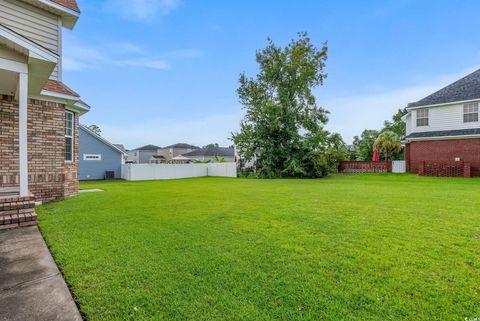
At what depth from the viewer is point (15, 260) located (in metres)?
3.43

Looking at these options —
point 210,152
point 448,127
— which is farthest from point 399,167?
point 210,152

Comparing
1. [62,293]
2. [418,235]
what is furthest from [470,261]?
[62,293]

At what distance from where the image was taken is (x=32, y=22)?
8156 millimetres

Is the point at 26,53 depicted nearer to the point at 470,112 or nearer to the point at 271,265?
the point at 271,265

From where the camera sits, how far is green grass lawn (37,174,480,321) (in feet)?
7.57

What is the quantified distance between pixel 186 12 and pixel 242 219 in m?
13.9

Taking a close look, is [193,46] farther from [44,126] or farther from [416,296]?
[416,296]

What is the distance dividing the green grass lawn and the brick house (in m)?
2.26

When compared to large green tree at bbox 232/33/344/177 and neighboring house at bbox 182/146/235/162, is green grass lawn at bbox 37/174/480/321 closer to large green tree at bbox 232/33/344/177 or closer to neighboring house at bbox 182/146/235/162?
large green tree at bbox 232/33/344/177

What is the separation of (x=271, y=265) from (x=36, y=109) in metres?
8.37

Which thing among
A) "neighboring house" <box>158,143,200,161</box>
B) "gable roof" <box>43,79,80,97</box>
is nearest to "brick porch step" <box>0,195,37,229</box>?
"gable roof" <box>43,79,80,97</box>

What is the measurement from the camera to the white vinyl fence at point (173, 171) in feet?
70.1

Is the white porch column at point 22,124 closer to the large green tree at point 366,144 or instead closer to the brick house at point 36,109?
the brick house at point 36,109

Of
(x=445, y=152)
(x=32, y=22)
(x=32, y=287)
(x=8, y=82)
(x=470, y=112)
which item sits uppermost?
(x=32, y=22)
